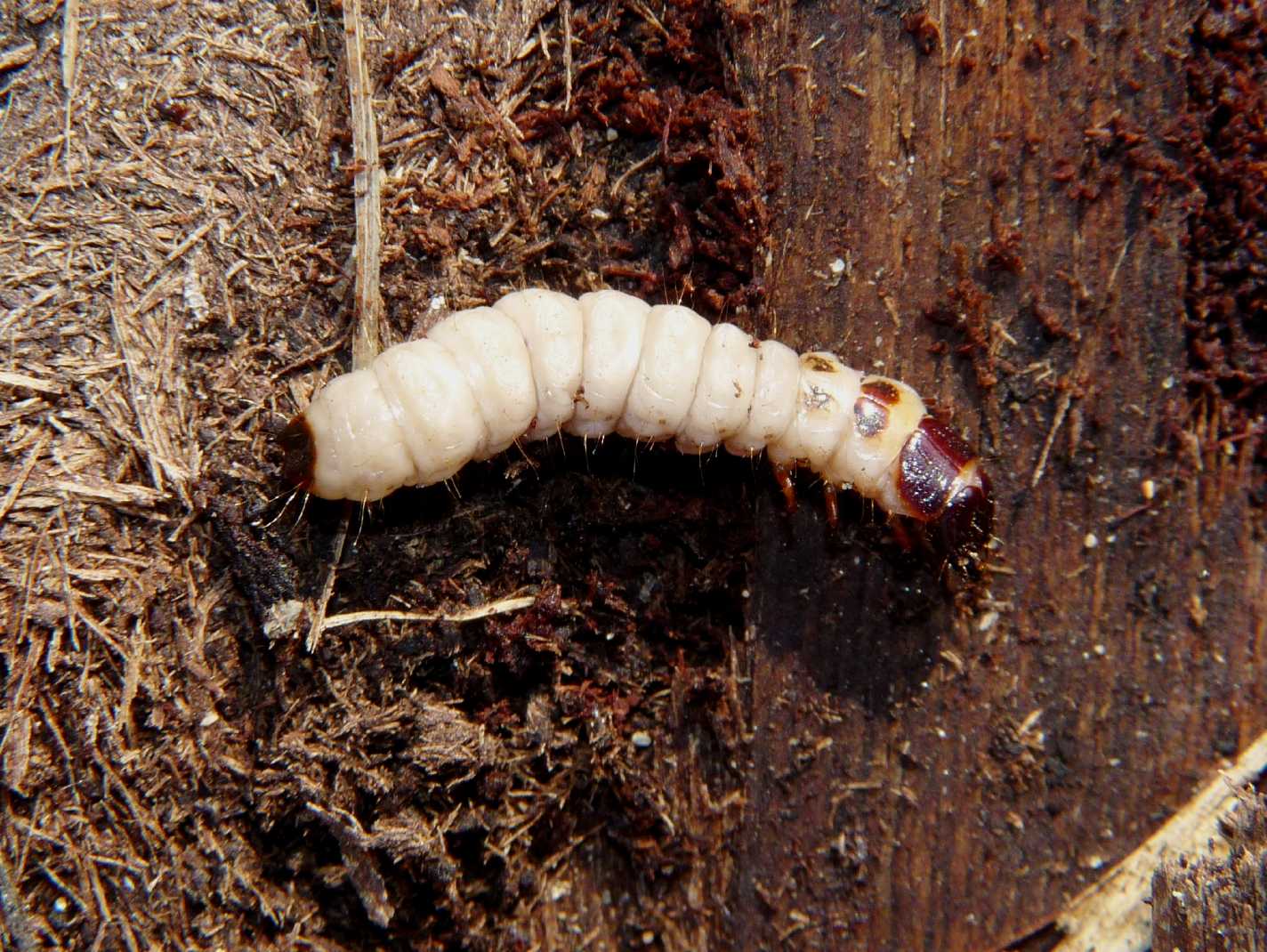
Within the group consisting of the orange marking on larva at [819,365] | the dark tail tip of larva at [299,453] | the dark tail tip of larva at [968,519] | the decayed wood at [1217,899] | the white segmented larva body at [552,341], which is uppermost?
the white segmented larva body at [552,341]

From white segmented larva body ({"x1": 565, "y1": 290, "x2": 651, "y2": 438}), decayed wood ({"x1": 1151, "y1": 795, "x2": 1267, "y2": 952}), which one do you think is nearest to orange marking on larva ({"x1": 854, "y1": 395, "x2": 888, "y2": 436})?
white segmented larva body ({"x1": 565, "y1": 290, "x2": 651, "y2": 438})

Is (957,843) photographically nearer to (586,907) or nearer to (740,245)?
(586,907)

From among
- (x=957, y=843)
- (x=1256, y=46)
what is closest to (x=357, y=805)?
(x=957, y=843)

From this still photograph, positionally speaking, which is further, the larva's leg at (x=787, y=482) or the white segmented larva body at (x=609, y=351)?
the larva's leg at (x=787, y=482)

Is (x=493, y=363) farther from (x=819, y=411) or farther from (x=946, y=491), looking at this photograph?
(x=946, y=491)

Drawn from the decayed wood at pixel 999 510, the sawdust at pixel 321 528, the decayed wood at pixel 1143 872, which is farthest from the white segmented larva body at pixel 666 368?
the decayed wood at pixel 1143 872

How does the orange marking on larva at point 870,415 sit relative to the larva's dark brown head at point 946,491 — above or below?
above

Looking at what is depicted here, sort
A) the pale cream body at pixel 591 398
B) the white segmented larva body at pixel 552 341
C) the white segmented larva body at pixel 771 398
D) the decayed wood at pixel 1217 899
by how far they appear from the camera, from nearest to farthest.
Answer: the decayed wood at pixel 1217 899
the pale cream body at pixel 591 398
the white segmented larva body at pixel 552 341
the white segmented larva body at pixel 771 398

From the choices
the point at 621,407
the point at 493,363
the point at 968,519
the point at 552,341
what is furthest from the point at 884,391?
the point at 493,363

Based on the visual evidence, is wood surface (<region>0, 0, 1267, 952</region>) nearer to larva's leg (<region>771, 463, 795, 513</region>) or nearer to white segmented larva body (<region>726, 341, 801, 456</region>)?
larva's leg (<region>771, 463, 795, 513</region>)

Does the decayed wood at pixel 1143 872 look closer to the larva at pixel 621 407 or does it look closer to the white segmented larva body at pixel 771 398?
the larva at pixel 621 407
